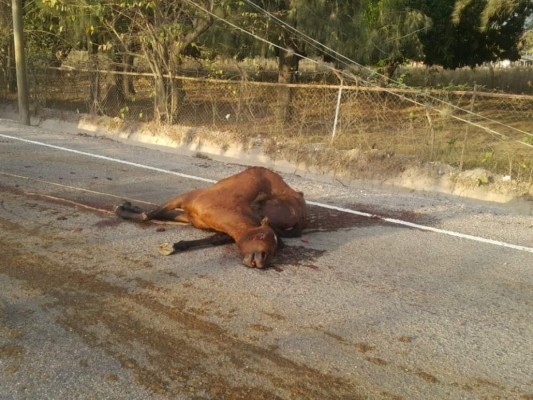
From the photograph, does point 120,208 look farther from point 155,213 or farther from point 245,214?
point 245,214

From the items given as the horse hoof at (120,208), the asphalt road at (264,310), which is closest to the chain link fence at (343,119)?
the asphalt road at (264,310)

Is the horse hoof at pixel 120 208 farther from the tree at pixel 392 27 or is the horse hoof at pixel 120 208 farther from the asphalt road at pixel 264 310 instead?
the tree at pixel 392 27

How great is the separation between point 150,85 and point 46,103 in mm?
4433

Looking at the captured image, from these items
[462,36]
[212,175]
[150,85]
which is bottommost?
[212,175]

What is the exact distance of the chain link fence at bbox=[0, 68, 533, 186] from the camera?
11.0 metres

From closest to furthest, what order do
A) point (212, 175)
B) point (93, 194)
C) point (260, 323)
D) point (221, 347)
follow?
point (221, 347) → point (260, 323) → point (93, 194) → point (212, 175)

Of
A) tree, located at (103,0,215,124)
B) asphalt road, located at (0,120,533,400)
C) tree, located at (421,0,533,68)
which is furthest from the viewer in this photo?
tree, located at (421,0,533,68)

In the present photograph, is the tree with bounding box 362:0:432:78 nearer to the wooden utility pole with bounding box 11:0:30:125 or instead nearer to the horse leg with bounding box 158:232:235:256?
the wooden utility pole with bounding box 11:0:30:125

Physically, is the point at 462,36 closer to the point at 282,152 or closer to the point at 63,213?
the point at 282,152

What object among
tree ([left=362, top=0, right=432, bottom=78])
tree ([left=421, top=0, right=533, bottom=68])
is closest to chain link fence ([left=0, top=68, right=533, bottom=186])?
tree ([left=362, top=0, right=432, bottom=78])

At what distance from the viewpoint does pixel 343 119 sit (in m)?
12.1

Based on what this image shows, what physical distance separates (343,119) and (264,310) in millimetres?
8444

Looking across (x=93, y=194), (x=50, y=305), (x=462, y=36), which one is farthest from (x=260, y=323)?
(x=462, y=36)

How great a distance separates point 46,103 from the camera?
18547 millimetres
